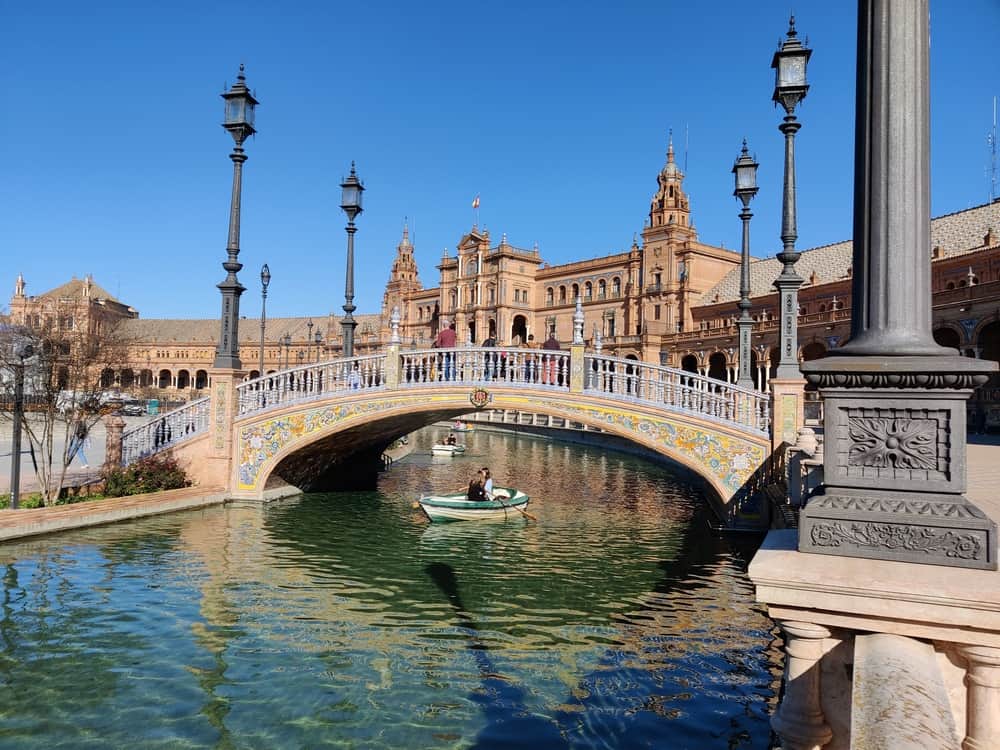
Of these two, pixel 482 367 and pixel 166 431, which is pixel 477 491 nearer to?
pixel 482 367

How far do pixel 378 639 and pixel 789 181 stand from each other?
10.3 m

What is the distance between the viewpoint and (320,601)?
991 centimetres

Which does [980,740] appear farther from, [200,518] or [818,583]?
[200,518]

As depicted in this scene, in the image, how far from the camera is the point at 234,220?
16.7m

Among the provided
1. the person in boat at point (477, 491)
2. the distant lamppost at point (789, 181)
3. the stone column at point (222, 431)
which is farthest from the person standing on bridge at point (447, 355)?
the distant lamppost at point (789, 181)

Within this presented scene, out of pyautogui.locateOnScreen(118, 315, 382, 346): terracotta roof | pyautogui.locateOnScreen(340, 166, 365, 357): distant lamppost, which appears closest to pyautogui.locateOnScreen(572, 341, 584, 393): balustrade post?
pyautogui.locateOnScreen(340, 166, 365, 357): distant lamppost

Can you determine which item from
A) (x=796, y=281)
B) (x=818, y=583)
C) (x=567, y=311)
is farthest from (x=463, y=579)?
(x=567, y=311)

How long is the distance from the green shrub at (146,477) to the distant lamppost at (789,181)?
43.8 feet

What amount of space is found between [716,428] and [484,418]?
46531 mm

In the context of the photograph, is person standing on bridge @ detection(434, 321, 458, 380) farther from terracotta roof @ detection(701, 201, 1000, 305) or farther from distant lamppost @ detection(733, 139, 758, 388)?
terracotta roof @ detection(701, 201, 1000, 305)

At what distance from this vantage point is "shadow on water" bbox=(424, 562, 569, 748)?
19.9 ft

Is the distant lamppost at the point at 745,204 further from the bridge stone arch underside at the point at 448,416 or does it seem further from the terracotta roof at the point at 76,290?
the terracotta roof at the point at 76,290

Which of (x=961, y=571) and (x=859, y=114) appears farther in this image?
(x=859, y=114)

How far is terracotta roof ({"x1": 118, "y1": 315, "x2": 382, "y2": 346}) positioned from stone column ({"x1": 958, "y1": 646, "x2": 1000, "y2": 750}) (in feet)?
320
